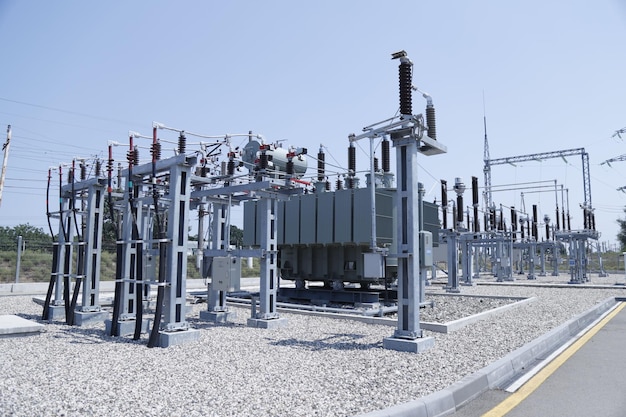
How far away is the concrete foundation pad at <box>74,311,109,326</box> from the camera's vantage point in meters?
10.9

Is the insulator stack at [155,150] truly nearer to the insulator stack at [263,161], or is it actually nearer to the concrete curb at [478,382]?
the insulator stack at [263,161]

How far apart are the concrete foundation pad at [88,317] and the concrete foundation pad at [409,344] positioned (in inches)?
274

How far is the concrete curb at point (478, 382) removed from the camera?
4.91 meters

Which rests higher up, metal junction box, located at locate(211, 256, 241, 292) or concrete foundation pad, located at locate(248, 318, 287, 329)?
metal junction box, located at locate(211, 256, 241, 292)

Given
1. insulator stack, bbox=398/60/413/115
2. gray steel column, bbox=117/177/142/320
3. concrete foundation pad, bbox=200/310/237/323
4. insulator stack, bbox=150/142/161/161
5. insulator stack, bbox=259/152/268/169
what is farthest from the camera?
concrete foundation pad, bbox=200/310/237/323

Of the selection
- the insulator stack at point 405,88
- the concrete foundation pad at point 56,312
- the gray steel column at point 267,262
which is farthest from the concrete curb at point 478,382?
the concrete foundation pad at point 56,312

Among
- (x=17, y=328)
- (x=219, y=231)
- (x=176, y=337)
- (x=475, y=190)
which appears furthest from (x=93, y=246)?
(x=475, y=190)

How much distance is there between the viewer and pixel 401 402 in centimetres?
516

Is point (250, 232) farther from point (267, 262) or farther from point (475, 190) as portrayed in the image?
point (475, 190)

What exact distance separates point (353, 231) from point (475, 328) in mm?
5022

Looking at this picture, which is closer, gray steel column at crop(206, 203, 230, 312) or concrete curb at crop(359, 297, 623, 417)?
concrete curb at crop(359, 297, 623, 417)

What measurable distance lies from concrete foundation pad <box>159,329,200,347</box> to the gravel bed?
0.18 metres

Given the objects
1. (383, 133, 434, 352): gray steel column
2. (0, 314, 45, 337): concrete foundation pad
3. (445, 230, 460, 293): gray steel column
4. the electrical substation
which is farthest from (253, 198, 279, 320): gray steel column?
(445, 230, 460, 293): gray steel column

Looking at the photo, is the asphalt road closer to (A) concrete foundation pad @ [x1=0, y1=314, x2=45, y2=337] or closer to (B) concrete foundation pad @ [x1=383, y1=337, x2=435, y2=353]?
(B) concrete foundation pad @ [x1=383, y1=337, x2=435, y2=353]
